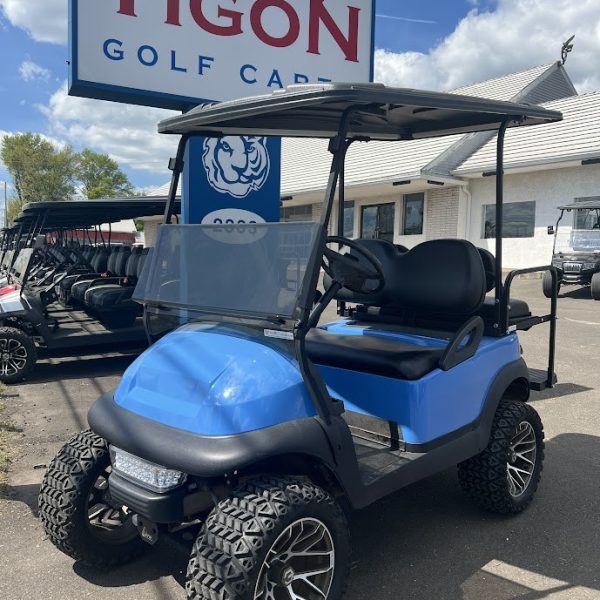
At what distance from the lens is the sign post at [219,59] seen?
5.05 metres

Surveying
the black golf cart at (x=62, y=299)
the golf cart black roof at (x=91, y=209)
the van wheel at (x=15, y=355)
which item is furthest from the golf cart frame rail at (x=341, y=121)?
the golf cart black roof at (x=91, y=209)

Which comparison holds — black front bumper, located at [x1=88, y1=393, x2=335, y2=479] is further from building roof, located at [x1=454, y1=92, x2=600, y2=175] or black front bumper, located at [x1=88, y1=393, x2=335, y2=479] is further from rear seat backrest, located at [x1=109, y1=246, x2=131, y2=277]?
building roof, located at [x1=454, y1=92, x2=600, y2=175]

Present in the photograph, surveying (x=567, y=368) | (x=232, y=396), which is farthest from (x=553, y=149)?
(x=232, y=396)

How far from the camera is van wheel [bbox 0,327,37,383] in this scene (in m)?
6.01

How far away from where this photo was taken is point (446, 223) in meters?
16.2

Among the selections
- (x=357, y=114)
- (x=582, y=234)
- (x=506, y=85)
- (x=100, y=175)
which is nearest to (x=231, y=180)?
(x=357, y=114)

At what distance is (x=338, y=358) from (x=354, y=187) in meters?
13.7

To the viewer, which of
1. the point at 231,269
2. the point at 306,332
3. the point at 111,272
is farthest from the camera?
the point at 111,272

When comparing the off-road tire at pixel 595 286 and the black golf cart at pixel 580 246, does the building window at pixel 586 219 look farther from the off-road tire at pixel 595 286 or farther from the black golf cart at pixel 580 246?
the off-road tire at pixel 595 286

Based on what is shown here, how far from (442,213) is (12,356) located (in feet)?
42.0

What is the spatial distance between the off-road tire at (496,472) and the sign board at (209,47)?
3.97 meters

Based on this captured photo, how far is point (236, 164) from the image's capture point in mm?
5660

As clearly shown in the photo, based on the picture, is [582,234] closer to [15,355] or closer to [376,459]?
[15,355]

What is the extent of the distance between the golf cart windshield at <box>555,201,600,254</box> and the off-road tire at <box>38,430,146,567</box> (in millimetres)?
12321
